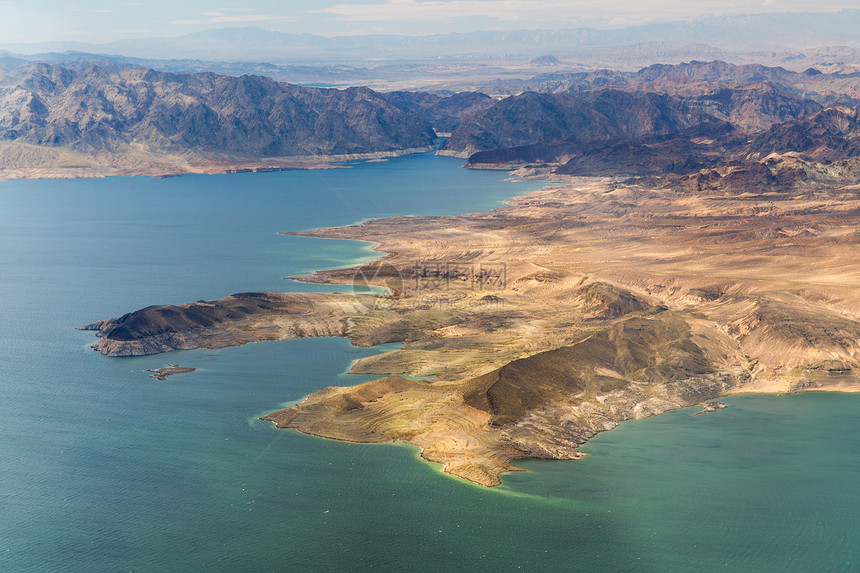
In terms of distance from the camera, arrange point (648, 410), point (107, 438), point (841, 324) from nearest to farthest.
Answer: point (107, 438)
point (648, 410)
point (841, 324)

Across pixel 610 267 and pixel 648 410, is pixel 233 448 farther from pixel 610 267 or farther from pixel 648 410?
pixel 610 267

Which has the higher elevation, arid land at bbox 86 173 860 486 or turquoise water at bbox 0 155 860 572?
arid land at bbox 86 173 860 486

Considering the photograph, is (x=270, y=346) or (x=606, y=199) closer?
(x=270, y=346)

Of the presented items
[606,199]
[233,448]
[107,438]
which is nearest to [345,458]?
[233,448]

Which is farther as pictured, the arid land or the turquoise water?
the arid land

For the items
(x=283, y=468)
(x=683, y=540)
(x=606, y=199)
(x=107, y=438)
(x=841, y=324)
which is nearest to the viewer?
(x=683, y=540)
